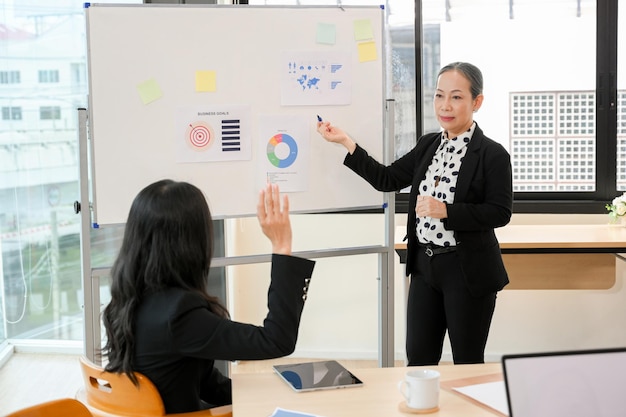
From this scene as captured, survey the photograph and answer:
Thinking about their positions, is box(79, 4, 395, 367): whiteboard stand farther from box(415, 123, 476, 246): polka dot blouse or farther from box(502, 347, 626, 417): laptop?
box(502, 347, 626, 417): laptop

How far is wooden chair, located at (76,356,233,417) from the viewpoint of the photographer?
1.75 metres

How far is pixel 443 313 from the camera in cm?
279

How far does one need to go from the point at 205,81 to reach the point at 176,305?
4.02 ft

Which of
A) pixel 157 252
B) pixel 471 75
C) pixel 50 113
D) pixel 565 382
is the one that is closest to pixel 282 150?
pixel 471 75

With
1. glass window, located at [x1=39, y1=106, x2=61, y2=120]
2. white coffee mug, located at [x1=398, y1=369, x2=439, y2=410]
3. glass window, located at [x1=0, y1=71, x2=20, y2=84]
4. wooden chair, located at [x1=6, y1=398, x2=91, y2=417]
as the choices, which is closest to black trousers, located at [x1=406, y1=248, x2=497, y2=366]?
white coffee mug, located at [x1=398, y1=369, x2=439, y2=410]

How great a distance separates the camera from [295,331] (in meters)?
1.87

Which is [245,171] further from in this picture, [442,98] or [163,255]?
[163,255]

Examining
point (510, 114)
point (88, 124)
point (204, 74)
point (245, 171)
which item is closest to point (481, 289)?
point (245, 171)

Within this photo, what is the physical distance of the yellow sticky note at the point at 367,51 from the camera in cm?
296

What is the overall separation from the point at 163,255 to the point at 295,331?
14.0 inches

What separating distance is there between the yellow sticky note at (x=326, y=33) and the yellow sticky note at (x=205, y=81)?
414 mm

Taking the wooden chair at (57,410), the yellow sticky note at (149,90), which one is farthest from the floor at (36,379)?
the wooden chair at (57,410)

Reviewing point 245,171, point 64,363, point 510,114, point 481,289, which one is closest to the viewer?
point 481,289

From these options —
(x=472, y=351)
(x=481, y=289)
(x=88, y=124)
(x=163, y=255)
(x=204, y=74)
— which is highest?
(x=204, y=74)
